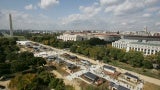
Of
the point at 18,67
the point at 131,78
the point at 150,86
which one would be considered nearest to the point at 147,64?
the point at 131,78

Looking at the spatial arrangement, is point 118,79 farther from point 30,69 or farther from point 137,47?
point 137,47

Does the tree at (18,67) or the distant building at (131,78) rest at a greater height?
the tree at (18,67)

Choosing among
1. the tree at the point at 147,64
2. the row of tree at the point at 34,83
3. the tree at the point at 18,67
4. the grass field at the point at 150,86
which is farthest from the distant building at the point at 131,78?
the tree at the point at 18,67

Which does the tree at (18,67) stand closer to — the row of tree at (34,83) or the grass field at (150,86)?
the row of tree at (34,83)

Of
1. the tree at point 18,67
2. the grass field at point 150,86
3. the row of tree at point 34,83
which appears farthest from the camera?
the tree at point 18,67

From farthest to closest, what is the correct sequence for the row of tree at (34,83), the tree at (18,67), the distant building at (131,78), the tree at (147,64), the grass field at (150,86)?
the tree at (147,64) → the tree at (18,67) → the distant building at (131,78) → the grass field at (150,86) → the row of tree at (34,83)

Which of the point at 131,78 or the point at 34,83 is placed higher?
the point at 34,83

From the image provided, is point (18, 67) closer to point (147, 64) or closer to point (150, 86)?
point (150, 86)

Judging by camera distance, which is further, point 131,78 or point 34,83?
point 131,78

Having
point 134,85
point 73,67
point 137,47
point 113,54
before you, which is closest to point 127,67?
point 113,54

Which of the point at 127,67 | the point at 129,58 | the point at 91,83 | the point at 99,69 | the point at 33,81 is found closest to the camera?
the point at 33,81

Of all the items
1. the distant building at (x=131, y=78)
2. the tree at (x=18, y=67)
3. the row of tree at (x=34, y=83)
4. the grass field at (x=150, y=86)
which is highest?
the tree at (x=18, y=67)
